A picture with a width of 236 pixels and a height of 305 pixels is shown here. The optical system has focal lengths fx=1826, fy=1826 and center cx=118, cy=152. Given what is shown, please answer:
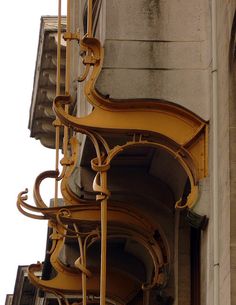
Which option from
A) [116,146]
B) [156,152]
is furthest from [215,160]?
[156,152]

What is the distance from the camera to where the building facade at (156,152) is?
21.2m

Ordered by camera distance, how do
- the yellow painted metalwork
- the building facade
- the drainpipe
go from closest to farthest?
1. the drainpipe
2. the building facade
3. the yellow painted metalwork

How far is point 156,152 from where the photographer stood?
24.0 meters

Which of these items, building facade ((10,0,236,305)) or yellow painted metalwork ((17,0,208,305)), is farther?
yellow painted metalwork ((17,0,208,305))

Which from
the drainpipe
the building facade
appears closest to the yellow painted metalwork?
the building facade

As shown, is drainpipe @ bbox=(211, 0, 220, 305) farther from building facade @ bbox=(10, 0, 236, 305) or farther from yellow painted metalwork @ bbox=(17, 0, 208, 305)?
yellow painted metalwork @ bbox=(17, 0, 208, 305)

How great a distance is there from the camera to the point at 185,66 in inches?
A: 893

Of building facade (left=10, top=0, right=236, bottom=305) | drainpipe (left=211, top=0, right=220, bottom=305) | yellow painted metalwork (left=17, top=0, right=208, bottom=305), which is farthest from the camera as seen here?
yellow painted metalwork (left=17, top=0, right=208, bottom=305)

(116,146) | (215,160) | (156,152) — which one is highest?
(156,152)

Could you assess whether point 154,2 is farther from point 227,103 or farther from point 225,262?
point 225,262

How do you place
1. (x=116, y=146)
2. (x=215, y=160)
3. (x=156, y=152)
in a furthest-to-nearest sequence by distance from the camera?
(x=156, y=152)
(x=116, y=146)
(x=215, y=160)

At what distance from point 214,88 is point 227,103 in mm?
889

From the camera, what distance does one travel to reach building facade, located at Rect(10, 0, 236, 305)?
21219mm

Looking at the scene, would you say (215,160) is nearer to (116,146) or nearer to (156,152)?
(116,146)
